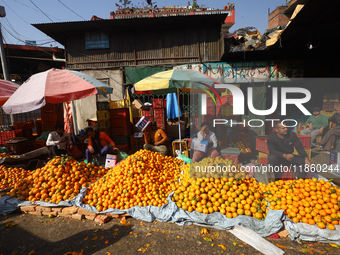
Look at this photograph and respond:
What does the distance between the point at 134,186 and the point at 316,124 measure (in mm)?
8844

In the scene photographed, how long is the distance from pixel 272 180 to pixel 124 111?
6.23 m

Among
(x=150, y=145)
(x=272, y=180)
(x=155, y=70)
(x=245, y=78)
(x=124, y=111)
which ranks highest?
(x=155, y=70)

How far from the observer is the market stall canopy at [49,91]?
4.44 metres

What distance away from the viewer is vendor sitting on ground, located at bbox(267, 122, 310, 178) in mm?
4301

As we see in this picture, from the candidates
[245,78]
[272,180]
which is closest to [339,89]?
[245,78]

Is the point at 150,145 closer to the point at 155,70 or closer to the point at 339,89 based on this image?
the point at 155,70

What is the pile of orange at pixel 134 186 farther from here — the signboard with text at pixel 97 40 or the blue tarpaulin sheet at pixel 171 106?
the signboard with text at pixel 97 40

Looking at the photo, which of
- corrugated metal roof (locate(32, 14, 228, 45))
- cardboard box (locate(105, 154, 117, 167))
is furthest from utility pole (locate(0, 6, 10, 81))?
cardboard box (locate(105, 154, 117, 167))

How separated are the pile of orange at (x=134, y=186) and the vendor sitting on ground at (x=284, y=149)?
2562 mm

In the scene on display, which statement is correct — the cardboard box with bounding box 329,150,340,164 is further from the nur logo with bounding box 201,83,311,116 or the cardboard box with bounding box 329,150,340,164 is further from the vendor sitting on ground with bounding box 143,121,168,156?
the vendor sitting on ground with bounding box 143,121,168,156

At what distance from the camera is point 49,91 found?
4.61 meters

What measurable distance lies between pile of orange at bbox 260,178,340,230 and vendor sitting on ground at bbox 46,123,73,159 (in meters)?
6.49

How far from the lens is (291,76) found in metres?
10.2

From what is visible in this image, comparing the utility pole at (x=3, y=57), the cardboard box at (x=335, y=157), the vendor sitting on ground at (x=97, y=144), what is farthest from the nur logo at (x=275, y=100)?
the utility pole at (x=3, y=57)
